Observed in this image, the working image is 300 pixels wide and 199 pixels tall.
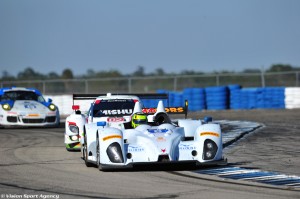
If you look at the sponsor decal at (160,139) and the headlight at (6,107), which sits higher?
the headlight at (6,107)

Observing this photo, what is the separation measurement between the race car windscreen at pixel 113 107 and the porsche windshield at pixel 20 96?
1047 centimetres

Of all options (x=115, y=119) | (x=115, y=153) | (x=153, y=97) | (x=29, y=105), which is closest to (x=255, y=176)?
(x=115, y=153)

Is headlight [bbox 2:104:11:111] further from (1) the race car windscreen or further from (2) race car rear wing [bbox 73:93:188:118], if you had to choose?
(1) the race car windscreen

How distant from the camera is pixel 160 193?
988 cm

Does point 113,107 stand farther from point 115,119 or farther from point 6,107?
point 6,107

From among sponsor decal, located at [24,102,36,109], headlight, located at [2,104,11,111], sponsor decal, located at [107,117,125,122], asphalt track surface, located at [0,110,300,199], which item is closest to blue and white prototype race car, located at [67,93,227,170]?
asphalt track surface, located at [0,110,300,199]

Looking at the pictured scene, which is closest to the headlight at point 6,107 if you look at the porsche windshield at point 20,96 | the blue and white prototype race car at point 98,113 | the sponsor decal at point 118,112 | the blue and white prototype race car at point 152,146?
the porsche windshield at point 20,96

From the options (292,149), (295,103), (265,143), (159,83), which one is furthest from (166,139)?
(159,83)

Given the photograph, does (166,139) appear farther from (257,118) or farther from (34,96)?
(257,118)

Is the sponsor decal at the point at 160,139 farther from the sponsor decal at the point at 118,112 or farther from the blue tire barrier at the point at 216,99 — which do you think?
the blue tire barrier at the point at 216,99

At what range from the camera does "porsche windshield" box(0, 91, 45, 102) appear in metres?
26.1

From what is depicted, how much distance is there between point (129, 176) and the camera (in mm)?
11891

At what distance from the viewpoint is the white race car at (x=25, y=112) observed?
Answer: 82.3 feet

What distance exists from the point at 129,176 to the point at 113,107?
4246 mm
